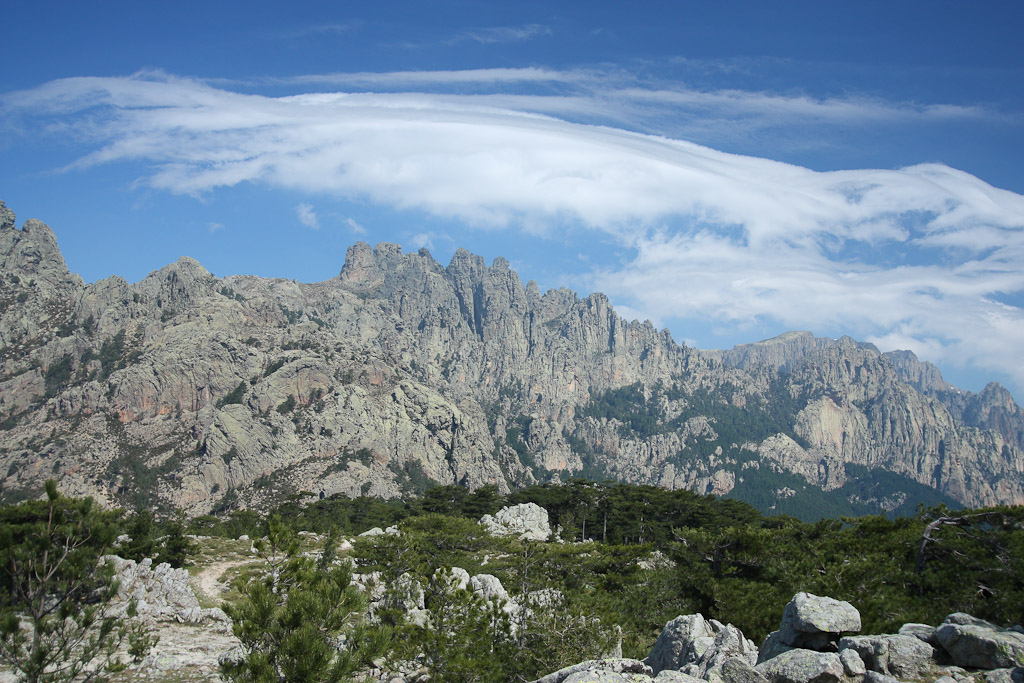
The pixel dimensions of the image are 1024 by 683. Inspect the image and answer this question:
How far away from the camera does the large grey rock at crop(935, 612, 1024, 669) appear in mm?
13914

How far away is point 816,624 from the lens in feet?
53.7

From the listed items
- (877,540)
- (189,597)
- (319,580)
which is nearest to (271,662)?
(319,580)

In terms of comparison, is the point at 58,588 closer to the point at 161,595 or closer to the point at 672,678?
the point at 161,595

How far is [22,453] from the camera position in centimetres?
13550

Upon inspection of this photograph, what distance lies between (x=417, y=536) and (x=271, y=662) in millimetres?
24039

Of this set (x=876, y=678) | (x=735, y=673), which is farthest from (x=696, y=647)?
(x=876, y=678)

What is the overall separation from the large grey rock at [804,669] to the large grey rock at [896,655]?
1.21m

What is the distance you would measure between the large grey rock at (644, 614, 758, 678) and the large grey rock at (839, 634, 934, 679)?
2.88 metres

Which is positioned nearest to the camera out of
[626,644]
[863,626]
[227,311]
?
[863,626]

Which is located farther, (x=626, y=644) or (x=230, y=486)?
(x=230, y=486)

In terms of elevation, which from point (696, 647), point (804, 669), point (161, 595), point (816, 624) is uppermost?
point (804, 669)

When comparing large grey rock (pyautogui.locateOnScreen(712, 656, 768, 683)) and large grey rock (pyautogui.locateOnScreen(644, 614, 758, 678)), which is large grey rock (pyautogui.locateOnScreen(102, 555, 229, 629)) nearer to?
large grey rock (pyautogui.locateOnScreen(644, 614, 758, 678))

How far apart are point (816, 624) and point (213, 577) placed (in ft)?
136

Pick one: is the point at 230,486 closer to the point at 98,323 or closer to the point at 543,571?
the point at 98,323
